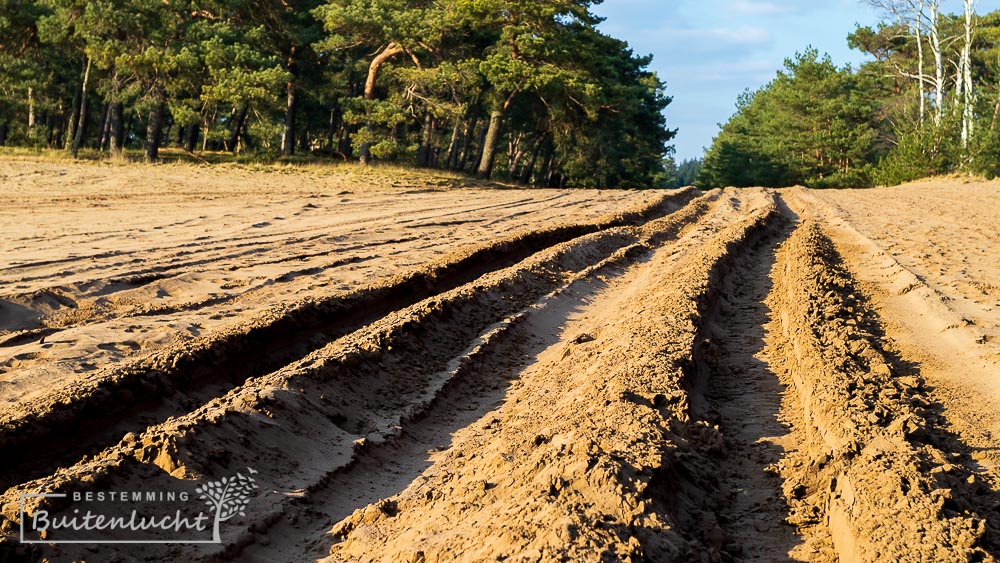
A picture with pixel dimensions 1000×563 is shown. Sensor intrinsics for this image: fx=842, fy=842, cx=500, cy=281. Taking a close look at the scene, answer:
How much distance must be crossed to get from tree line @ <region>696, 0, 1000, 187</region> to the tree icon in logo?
1359 inches

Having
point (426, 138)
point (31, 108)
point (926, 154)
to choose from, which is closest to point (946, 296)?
point (426, 138)

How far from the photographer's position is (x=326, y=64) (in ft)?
106

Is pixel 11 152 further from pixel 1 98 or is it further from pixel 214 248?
pixel 214 248

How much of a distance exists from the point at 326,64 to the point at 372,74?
3149mm

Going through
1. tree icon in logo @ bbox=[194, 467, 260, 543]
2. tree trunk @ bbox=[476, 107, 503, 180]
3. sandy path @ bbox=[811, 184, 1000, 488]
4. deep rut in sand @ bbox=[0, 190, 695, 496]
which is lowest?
tree icon in logo @ bbox=[194, 467, 260, 543]

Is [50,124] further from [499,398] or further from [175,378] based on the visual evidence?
[499,398]

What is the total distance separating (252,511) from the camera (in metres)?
3.82

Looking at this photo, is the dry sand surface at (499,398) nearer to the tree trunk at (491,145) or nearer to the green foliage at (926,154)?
the tree trunk at (491,145)

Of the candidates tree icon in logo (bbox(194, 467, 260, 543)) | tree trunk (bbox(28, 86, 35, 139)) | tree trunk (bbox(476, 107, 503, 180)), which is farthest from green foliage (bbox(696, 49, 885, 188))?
tree icon in logo (bbox(194, 467, 260, 543))

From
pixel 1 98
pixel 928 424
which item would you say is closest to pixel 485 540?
pixel 928 424

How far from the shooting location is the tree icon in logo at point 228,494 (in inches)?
150

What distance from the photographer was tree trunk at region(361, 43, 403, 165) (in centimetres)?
2923

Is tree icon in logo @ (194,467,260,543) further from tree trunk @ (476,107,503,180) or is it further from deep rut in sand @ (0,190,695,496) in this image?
Result: tree trunk @ (476,107,503,180)

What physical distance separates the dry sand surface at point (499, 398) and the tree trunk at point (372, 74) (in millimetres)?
18187
